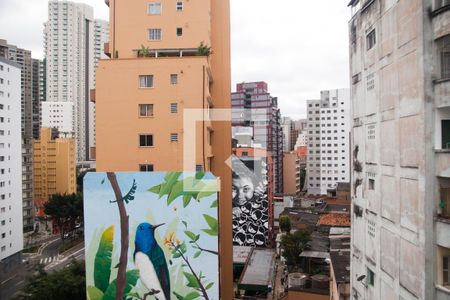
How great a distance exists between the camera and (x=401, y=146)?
20.7 feet

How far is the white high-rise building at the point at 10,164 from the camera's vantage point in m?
27.9

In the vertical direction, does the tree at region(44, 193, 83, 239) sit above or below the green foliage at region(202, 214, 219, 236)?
below

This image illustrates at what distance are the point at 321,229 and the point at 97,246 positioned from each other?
18.7 m

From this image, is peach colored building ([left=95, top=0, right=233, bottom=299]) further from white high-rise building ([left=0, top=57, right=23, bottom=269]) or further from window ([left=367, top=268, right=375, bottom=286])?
white high-rise building ([left=0, top=57, right=23, bottom=269])

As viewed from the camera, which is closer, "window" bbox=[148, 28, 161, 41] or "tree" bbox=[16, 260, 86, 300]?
"tree" bbox=[16, 260, 86, 300]

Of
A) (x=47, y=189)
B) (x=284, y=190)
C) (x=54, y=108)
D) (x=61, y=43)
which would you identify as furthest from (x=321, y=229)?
(x=61, y=43)

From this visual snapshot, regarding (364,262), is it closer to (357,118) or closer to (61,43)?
(357,118)

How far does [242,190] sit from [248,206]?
4.49ft

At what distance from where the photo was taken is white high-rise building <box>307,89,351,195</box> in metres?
48.8

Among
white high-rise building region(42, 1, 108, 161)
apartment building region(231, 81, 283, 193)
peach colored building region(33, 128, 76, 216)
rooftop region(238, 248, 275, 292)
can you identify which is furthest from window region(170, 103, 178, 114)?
white high-rise building region(42, 1, 108, 161)

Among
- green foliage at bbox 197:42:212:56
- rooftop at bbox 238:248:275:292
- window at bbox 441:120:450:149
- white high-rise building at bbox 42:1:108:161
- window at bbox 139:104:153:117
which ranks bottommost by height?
rooftop at bbox 238:248:275:292

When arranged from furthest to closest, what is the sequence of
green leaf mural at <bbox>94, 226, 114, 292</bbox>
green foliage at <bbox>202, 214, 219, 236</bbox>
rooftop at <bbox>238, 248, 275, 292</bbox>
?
rooftop at <bbox>238, 248, 275, 292</bbox> < green foliage at <bbox>202, 214, 219, 236</bbox> < green leaf mural at <bbox>94, 226, 114, 292</bbox>

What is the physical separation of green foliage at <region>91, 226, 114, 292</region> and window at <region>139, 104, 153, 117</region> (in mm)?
3336

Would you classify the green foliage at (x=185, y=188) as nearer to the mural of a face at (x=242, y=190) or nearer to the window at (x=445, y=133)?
the window at (x=445, y=133)
